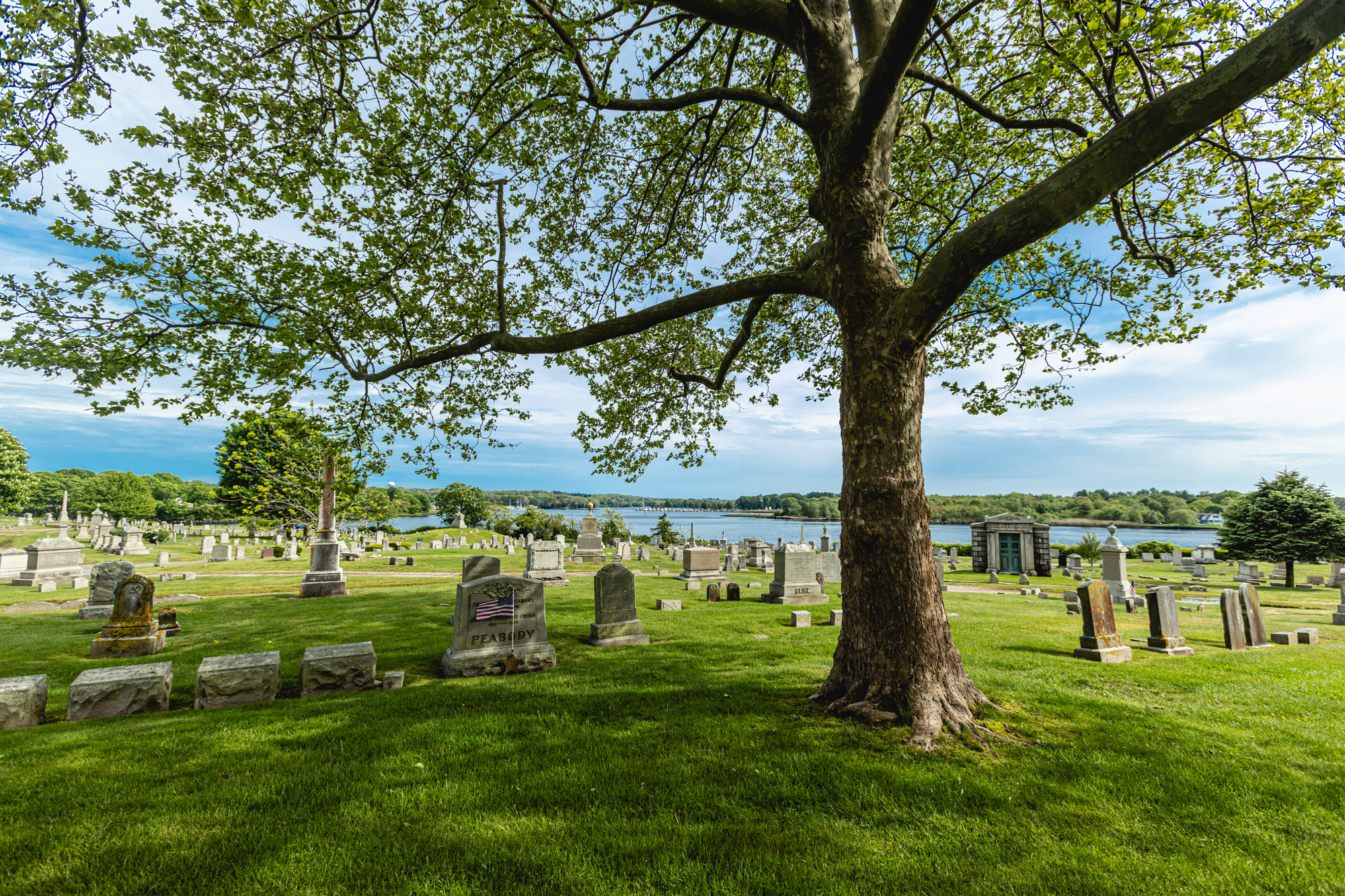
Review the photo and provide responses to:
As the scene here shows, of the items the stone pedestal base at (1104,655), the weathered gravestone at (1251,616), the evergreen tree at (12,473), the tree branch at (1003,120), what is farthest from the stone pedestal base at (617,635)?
the evergreen tree at (12,473)

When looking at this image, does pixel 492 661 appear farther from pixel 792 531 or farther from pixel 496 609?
pixel 792 531

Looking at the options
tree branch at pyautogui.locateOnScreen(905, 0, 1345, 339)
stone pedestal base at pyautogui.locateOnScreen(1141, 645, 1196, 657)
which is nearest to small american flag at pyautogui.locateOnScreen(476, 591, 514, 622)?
tree branch at pyautogui.locateOnScreen(905, 0, 1345, 339)

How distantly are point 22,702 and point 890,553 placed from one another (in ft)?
28.7

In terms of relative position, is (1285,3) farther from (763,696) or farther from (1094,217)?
(763,696)

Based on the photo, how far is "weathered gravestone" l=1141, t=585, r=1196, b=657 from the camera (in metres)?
8.42

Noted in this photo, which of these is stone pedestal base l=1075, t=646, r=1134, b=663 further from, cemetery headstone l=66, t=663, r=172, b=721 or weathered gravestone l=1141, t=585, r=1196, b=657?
cemetery headstone l=66, t=663, r=172, b=721

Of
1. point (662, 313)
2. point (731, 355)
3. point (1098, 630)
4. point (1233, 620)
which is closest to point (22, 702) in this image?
point (662, 313)

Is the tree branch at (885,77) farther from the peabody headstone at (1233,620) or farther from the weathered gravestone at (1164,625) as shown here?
the peabody headstone at (1233,620)

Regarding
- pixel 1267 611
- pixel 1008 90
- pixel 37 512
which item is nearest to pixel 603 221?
pixel 1008 90

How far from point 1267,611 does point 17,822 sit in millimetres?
24208

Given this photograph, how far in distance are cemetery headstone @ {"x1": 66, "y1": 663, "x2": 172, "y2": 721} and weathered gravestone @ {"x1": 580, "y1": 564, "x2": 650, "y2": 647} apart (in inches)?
215

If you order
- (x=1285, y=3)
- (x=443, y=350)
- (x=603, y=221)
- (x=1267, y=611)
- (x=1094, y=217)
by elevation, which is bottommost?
(x=1267, y=611)

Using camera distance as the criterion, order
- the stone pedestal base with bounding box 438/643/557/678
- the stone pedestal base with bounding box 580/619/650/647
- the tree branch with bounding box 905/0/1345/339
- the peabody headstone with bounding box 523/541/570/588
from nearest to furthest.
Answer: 1. the tree branch with bounding box 905/0/1345/339
2. the stone pedestal base with bounding box 438/643/557/678
3. the stone pedestal base with bounding box 580/619/650/647
4. the peabody headstone with bounding box 523/541/570/588

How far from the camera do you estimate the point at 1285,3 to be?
6434mm
